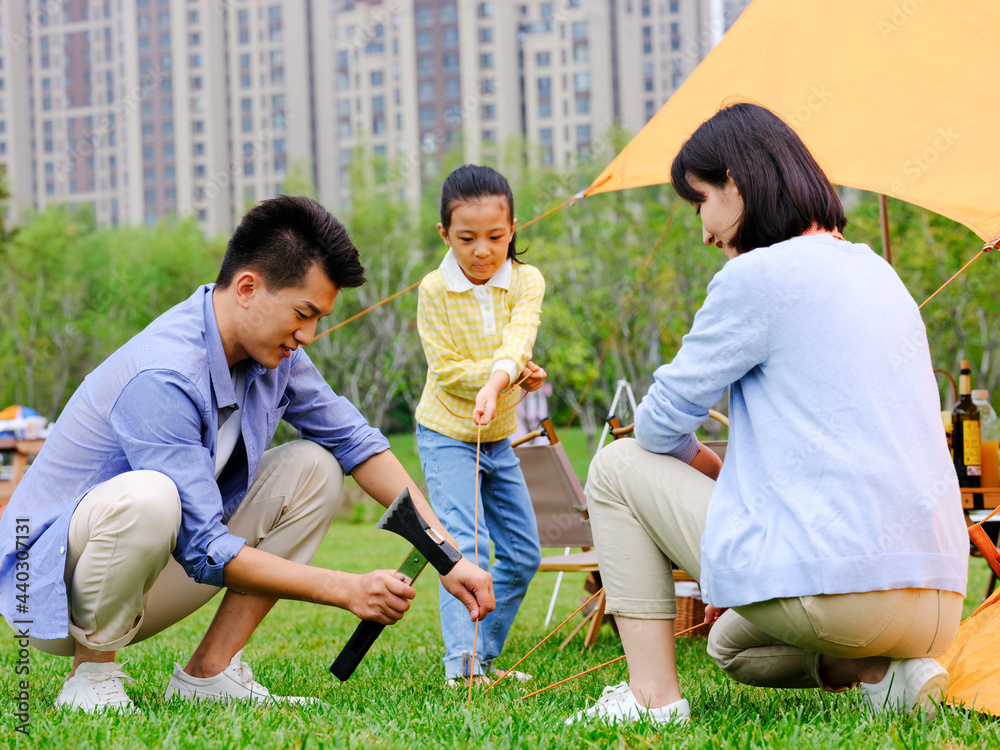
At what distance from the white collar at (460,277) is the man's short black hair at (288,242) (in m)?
0.98

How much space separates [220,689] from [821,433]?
5.00 feet

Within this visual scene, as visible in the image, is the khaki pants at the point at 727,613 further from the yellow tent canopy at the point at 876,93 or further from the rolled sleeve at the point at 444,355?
the yellow tent canopy at the point at 876,93

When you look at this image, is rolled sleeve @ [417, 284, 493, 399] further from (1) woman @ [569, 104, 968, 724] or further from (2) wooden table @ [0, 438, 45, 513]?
(2) wooden table @ [0, 438, 45, 513]

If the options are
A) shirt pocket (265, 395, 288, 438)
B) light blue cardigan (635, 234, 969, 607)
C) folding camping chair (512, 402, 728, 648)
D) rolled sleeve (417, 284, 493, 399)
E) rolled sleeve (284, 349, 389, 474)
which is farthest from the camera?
folding camping chair (512, 402, 728, 648)

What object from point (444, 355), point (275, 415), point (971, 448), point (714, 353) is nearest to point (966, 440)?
point (971, 448)

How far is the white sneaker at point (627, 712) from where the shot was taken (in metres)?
1.89

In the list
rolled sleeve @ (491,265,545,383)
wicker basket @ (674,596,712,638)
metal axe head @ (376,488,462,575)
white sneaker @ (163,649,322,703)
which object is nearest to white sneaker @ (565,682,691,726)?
metal axe head @ (376,488,462,575)

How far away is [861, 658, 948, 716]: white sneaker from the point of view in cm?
188

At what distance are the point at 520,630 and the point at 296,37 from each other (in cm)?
6564

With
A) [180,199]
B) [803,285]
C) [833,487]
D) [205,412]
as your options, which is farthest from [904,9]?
[180,199]

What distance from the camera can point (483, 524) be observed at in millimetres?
3156

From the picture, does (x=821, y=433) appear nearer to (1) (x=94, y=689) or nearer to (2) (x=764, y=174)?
(2) (x=764, y=174)

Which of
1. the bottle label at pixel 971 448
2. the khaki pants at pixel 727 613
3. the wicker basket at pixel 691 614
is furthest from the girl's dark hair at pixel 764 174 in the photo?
the wicker basket at pixel 691 614

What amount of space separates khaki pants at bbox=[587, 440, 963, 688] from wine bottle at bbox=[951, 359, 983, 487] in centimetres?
152
